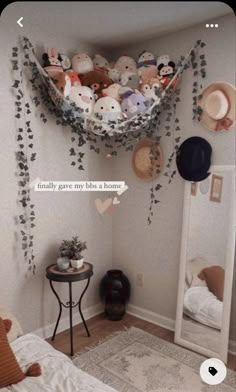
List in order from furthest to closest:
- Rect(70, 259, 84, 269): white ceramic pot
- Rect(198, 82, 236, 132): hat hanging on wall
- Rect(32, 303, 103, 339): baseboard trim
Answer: Rect(32, 303, 103, 339): baseboard trim → Rect(70, 259, 84, 269): white ceramic pot → Rect(198, 82, 236, 132): hat hanging on wall

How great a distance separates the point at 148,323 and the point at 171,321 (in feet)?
0.53

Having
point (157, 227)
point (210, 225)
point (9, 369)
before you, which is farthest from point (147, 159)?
point (9, 369)

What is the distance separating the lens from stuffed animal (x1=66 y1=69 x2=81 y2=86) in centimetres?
150

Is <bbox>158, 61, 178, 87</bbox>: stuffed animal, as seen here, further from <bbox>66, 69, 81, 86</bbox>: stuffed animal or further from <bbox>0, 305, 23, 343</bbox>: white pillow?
<bbox>0, 305, 23, 343</bbox>: white pillow

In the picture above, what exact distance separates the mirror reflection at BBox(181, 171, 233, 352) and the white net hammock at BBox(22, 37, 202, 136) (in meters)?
0.45

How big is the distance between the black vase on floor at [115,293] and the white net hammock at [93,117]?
94cm

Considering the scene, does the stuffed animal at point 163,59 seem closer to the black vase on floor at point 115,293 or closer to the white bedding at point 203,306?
the white bedding at point 203,306

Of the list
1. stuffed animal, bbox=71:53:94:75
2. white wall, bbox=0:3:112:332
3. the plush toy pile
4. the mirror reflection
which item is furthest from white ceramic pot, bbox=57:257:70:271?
stuffed animal, bbox=71:53:94:75

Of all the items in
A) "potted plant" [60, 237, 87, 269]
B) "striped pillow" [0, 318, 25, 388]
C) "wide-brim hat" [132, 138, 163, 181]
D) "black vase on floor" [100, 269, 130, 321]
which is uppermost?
"wide-brim hat" [132, 138, 163, 181]

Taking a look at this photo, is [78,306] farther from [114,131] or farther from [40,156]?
[114,131]

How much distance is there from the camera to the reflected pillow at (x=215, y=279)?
5.07 ft

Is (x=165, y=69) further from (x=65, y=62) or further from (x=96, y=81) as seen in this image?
(x=65, y=62)

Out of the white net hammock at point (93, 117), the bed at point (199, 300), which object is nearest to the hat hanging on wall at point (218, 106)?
the white net hammock at point (93, 117)

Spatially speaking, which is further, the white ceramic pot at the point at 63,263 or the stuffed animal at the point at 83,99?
the white ceramic pot at the point at 63,263
